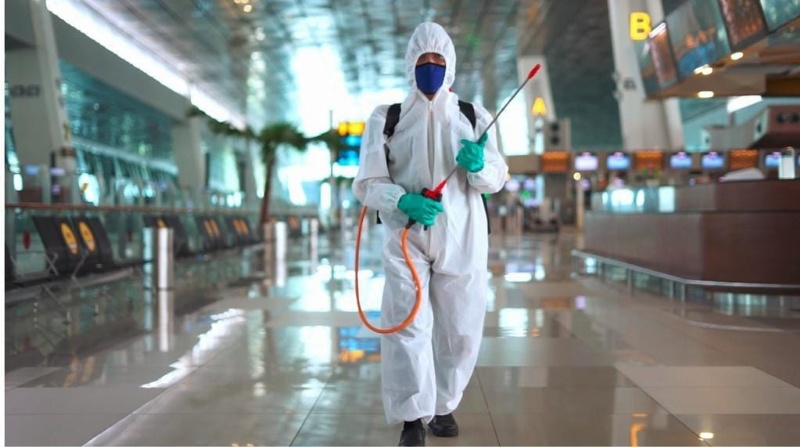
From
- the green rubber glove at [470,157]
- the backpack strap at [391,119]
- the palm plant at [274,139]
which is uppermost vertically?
the palm plant at [274,139]

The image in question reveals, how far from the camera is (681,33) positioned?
12.4 meters

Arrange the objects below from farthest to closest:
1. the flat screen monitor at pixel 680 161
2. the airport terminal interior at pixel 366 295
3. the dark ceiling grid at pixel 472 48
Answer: the flat screen monitor at pixel 680 161 < the dark ceiling grid at pixel 472 48 < the airport terminal interior at pixel 366 295

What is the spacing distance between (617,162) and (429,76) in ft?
114

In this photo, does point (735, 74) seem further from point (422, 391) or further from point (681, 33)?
point (422, 391)

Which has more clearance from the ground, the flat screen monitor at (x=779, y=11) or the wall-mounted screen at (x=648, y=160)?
the wall-mounted screen at (x=648, y=160)

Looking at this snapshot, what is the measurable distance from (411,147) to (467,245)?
577 millimetres

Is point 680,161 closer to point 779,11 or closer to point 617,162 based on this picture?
point 617,162

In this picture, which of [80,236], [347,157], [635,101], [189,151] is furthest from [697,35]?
[189,151]

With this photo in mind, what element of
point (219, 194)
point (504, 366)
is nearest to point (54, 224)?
point (504, 366)

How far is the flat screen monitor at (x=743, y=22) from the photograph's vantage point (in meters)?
9.41

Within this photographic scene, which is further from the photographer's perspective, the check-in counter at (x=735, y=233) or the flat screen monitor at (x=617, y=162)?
the flat screen monitor at (x=617, y=162)

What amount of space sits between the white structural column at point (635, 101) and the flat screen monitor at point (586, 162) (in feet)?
15.6

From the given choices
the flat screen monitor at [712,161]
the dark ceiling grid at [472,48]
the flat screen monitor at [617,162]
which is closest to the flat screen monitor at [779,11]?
the dark ceiling grid at [472,48]

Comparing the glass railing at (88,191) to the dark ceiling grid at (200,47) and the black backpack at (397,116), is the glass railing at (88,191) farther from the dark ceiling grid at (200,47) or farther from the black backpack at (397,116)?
the dark ceiling grid at (200,47)
